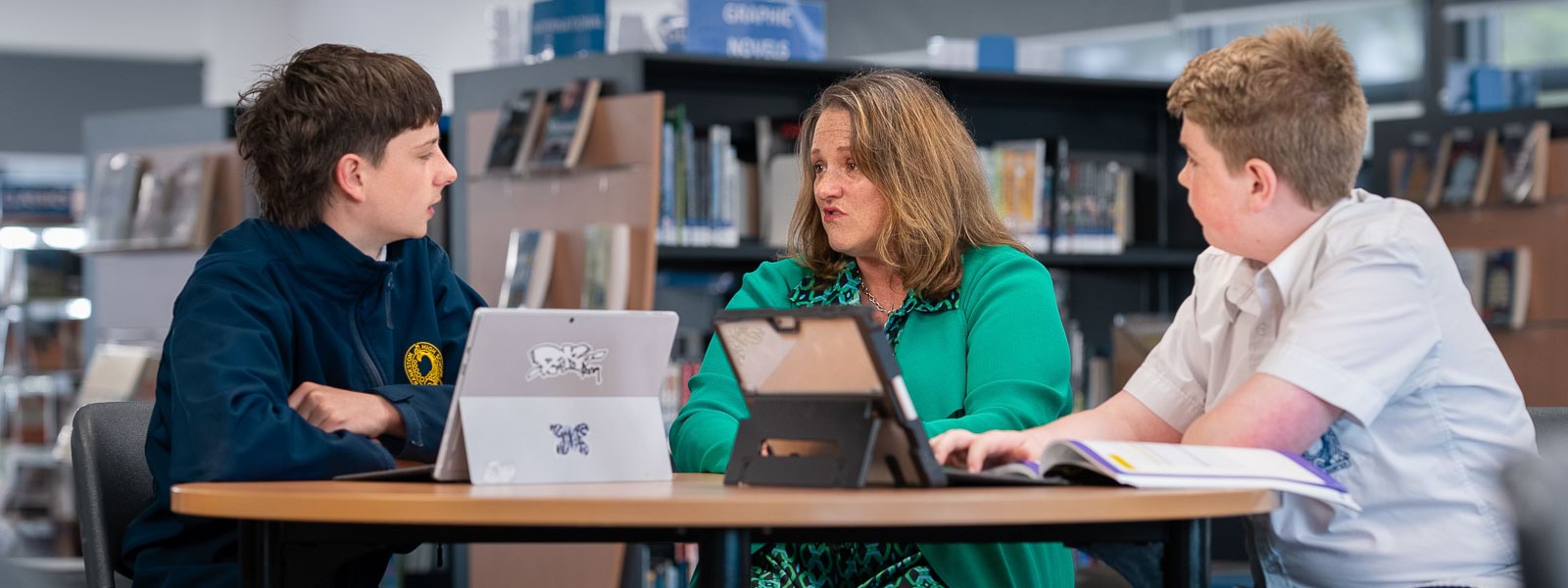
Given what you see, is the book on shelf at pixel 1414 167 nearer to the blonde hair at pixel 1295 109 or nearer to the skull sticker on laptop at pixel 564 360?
the blonde hair at pixel 1295 109

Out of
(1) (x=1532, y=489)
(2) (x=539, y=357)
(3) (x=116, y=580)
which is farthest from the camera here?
(3) (x=116, y=580)

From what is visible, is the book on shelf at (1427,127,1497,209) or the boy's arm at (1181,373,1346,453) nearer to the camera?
the boy's arm at (1181,373,1346,453)

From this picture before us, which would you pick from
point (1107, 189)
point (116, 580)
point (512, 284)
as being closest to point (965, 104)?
point (1107, 189)

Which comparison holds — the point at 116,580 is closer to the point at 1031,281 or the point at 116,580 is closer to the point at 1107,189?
the point at 1031,281

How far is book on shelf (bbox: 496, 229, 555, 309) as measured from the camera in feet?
14.0

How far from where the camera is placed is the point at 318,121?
2.01m

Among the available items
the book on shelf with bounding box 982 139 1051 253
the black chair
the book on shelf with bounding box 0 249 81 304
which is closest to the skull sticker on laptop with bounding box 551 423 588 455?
the black chair

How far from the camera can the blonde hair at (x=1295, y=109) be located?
168 cm

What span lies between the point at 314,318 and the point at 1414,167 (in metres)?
4.83

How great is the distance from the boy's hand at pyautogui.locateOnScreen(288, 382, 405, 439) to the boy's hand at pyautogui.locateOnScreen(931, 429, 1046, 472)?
0.66m

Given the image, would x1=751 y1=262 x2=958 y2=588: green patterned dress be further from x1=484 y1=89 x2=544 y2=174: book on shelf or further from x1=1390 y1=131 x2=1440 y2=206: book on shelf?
x1=1390 y1=131 x2=1440 y2=206: book on shelf

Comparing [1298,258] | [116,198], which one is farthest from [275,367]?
[116,198]

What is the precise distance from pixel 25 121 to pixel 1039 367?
8.80 metres

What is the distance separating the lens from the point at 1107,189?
16.1 ft
